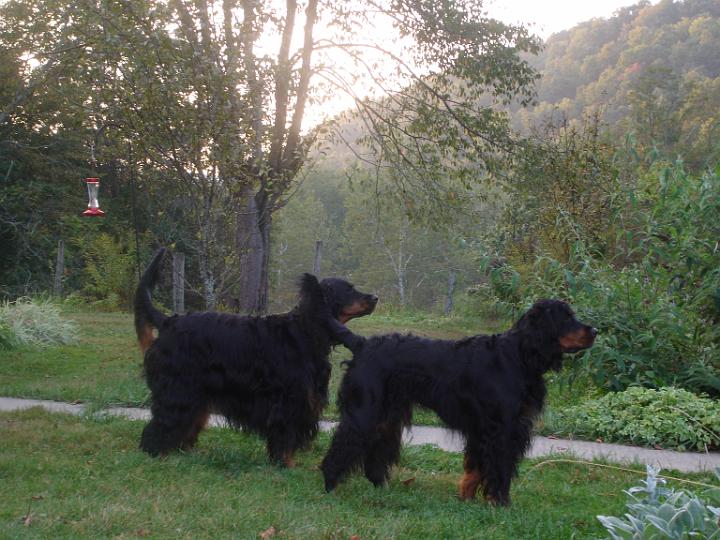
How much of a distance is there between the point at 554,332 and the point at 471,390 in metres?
0.68

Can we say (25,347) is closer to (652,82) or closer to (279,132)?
(279,132)

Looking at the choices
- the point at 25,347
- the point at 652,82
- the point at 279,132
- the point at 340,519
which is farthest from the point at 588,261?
the point at 652,82

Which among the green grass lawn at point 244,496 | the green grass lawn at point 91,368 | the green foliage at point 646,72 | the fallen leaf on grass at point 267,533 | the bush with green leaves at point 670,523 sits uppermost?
the green foliage at point 646,72

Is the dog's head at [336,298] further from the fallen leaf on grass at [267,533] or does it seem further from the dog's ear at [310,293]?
the fallen leaf on grass at [267,533]

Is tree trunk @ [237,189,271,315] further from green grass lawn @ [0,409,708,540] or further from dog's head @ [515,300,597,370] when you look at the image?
dog's head @ [515,300,597,370]

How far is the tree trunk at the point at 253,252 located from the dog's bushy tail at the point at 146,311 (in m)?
3.09

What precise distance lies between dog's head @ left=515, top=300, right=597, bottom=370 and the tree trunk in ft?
16.8

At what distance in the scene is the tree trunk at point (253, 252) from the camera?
9711 mm

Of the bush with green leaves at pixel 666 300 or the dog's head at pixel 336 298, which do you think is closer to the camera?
the dog's head at pixel 336 298

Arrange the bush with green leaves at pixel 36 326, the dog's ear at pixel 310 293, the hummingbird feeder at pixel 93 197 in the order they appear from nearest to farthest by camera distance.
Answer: the dog's ear at pixel 310 293, the hummingbird feeder at pixel 93 197, the bush with green leaves at pixel 36 326

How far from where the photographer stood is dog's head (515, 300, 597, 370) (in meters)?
4.97

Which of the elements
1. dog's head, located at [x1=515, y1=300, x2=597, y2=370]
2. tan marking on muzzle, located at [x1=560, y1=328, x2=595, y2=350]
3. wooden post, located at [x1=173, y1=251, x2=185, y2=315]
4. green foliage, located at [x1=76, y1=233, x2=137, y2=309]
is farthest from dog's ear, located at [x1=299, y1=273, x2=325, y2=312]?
green foliage, located at [x1=76, y1=233, x2=137, y2=309]

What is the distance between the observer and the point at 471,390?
4.96 meters

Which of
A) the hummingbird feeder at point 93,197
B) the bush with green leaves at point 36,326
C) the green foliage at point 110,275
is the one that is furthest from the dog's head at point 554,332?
the green foliage at point 110,275
